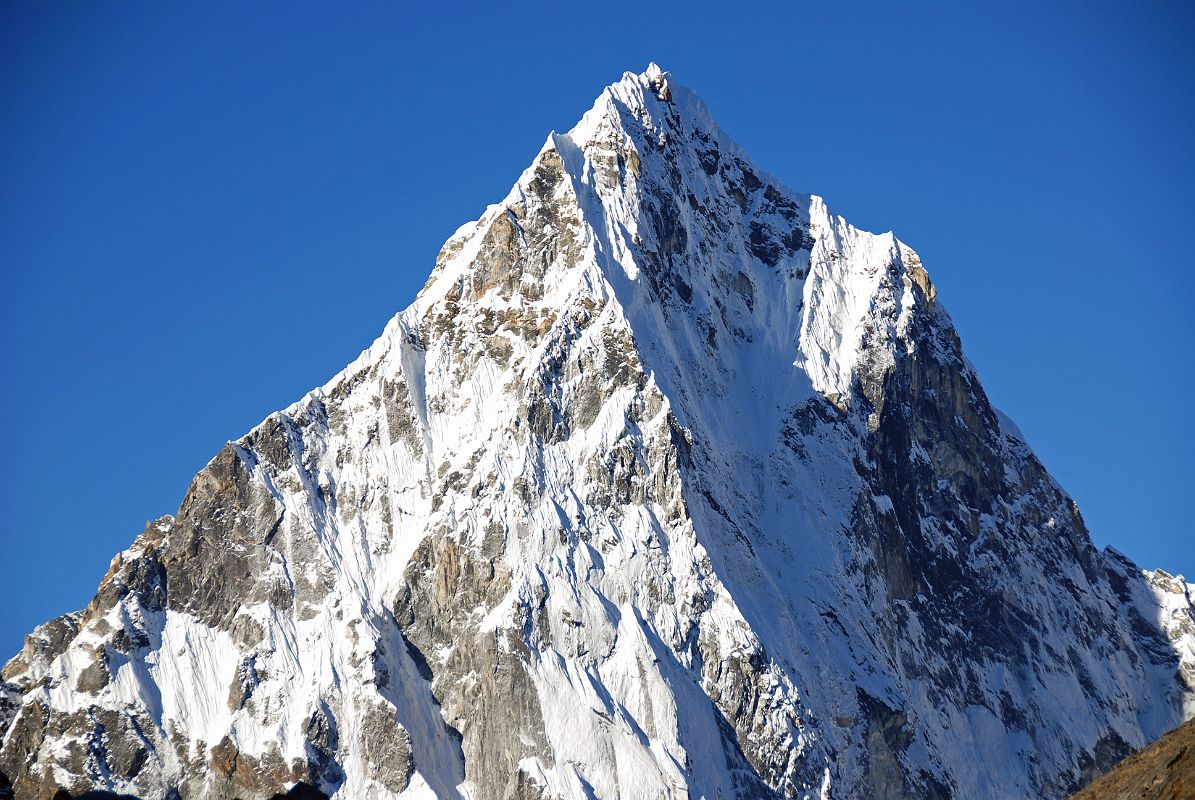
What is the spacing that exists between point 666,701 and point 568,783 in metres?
12.8

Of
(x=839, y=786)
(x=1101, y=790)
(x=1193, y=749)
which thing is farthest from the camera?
(x=839, y=786)

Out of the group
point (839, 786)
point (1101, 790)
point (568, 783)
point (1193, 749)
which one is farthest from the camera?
point (839, 786)

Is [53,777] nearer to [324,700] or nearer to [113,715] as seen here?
[113,715]

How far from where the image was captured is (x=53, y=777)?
7534 inches

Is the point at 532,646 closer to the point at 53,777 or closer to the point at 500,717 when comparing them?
the point at 500,717

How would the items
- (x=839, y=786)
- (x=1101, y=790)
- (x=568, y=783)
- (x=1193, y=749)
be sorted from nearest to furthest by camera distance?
1. (x=1193, y=749)
2. (x=1101, y=790)
3. (x=568, y=783)
4. (x=839, y=786)

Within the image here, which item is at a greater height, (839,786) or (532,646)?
(532,646)

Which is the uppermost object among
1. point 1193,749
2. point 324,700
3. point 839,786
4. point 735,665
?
point 324,700

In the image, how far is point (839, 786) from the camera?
7835 inches

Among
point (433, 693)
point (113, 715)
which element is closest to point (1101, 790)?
point (433, 693)

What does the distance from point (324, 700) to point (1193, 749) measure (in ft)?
398

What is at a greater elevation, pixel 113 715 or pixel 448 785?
pixel 113 715

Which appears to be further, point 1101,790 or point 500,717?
point 500,717

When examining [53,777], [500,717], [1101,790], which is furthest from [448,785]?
[1101,790]
